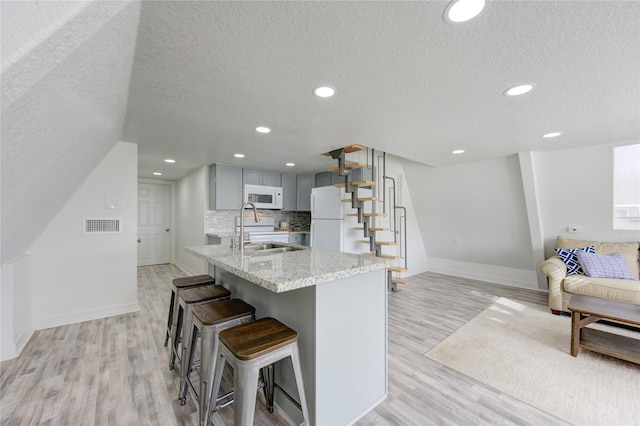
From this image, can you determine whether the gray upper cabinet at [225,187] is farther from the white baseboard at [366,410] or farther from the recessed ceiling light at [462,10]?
the recessed ceiling light at [462,10]

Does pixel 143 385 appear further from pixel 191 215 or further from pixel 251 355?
pixel 191 215

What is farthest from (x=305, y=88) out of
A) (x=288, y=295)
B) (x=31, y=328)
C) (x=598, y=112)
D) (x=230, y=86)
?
(x=31, y=328)

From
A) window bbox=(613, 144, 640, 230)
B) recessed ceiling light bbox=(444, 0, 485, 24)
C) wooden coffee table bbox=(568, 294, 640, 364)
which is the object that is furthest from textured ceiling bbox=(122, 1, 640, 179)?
wooden coffee table bbox=(568, 294, 640, 364)

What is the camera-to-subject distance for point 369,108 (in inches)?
83.6

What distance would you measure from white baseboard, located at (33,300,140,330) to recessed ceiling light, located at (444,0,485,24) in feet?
14.1

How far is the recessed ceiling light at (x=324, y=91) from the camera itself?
1796mm

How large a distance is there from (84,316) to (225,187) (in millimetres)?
2573

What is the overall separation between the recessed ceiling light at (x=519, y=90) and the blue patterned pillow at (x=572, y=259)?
2.83 m

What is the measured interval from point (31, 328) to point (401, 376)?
12.5 feet

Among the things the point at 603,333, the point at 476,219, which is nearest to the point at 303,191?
the point at 476,219

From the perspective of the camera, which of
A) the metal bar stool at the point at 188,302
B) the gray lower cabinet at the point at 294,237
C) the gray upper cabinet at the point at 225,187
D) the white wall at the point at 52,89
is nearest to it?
the white wall at the point at 52,89

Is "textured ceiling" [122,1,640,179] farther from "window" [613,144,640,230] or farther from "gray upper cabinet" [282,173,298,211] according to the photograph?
"gray upper cabinet" [282,173,298,211]

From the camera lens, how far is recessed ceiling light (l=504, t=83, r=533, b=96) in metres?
1.75

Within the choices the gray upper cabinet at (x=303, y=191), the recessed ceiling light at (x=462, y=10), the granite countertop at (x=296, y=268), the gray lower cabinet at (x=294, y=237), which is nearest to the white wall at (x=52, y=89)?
the granite countertop at (x=296, y=268)
